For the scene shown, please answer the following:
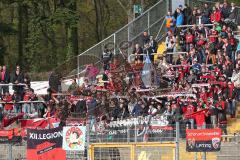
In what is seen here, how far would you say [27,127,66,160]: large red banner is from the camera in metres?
19.9

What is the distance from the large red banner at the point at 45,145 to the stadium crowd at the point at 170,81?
22.7 ft

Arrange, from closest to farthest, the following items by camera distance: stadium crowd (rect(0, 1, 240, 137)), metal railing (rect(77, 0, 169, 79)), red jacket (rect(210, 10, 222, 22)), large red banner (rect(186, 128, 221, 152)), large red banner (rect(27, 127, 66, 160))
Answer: large red banner (rect(186, 128, 221, 152))
large red banner (rect(27, 127, 66, 160))
stadium crowd (rect(0, 1, 240, 137))
red jacket (rect(210, 10, 222, 22))
metal railing (rect(77, 0, 169, 79))

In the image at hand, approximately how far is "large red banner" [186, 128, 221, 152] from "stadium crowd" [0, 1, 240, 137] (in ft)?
22.1

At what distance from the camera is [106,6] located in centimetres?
7012

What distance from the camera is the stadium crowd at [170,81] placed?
28.8 m

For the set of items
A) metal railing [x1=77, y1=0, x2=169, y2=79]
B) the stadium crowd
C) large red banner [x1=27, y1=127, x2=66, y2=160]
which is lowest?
large red banner [x1=27, y1=127, x2=66, y2=160]

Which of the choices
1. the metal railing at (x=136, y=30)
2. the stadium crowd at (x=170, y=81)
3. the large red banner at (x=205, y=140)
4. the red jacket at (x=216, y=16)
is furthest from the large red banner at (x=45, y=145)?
the metal railing at (x=136, y=30)

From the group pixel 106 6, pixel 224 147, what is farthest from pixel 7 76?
pixel 106 6

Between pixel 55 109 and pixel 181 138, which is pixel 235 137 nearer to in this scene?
pixel 181 138

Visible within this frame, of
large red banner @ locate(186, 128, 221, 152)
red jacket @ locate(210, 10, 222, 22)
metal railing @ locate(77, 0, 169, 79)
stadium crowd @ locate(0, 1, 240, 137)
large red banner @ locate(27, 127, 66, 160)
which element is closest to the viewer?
large red banner @ locate(186, 128, 221, 152)

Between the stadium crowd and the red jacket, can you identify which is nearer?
the stadium crowd

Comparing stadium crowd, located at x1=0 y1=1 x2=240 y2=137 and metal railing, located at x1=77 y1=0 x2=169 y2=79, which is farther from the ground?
metal railing, located at x1=77 y1=0 x2=169 y2=79

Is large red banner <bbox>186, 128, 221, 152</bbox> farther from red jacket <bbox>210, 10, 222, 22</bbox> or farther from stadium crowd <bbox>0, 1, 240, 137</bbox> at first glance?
red jacket <bbox>210, 10, 222, 22</bbox>

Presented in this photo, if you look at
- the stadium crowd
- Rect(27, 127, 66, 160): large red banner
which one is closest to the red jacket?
the stadium crowd
